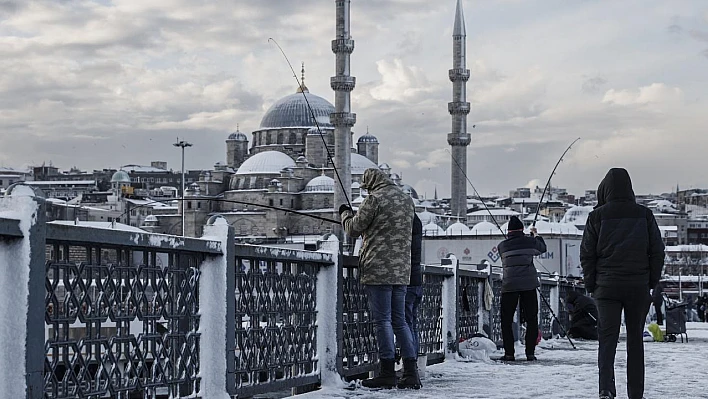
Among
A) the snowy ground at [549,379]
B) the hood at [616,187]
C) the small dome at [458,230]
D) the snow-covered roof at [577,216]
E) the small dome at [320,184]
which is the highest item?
the small dome at [320,184]

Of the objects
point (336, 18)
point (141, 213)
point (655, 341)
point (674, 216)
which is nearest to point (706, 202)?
point (674, 216)

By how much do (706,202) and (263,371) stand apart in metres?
137

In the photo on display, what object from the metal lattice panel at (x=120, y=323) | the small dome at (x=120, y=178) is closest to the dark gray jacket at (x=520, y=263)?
the metal lattice panel at (x=120, y=323)

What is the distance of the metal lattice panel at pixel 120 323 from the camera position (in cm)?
316

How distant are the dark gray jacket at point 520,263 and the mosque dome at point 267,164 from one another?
6250 centimetres

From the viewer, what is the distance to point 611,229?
507 cm

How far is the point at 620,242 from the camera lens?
5.04m

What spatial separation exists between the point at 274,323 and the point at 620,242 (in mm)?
1633

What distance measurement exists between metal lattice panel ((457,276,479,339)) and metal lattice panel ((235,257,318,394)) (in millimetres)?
2916

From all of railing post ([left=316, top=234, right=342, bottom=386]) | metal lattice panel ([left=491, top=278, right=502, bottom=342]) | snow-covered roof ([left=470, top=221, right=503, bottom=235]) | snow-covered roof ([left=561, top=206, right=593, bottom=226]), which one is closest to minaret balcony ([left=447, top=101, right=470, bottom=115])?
snow-covered roof ([left=470, top=221, right=503, bottom=235])

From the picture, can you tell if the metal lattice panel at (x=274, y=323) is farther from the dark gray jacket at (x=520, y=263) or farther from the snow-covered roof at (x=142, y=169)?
the snow-covered roof at (x=142, y=169)

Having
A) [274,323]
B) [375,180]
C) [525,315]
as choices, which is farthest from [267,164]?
[274,323]

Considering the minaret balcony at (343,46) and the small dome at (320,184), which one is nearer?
the minaret balcony at (343,46)

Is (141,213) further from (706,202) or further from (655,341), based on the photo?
(655,341)
